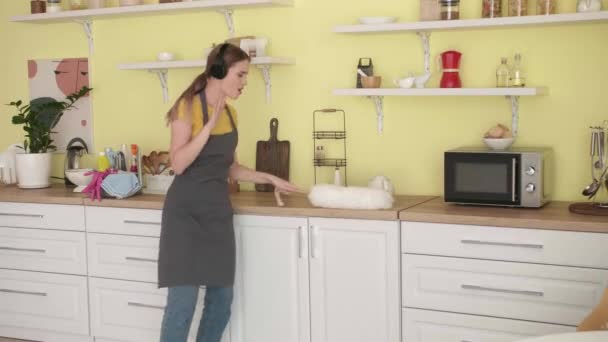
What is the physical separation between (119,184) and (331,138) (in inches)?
41.3

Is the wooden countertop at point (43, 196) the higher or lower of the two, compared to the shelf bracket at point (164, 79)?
lower

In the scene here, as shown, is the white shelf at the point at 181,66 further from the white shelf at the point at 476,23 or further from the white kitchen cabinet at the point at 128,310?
the white kitchen cabinet at the point at 128,310

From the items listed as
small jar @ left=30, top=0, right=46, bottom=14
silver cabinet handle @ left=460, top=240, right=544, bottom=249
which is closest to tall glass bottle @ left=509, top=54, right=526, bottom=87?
silver cabinet handle @ left=460, top=240, right=544, bottom=249

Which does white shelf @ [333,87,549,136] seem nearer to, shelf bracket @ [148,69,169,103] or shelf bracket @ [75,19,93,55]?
shelf bracket @ [148,69,169,103]

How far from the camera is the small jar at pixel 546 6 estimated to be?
11.4 ft

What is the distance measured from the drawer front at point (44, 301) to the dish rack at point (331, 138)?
1.32 meters

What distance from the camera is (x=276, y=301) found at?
3730mm

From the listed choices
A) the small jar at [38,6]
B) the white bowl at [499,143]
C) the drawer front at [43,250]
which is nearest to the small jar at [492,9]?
the white bowl at [499,143]

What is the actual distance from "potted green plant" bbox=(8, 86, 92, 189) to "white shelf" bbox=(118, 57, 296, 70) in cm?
44

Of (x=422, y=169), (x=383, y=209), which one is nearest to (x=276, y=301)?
(x=383, y=209)

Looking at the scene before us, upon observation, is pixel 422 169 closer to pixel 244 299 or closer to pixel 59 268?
pixel 244 299

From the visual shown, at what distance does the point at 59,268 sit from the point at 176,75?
1164 mm

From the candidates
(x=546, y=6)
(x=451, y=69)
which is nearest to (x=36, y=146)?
(x=451, y=69)

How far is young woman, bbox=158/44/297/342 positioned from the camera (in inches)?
134
